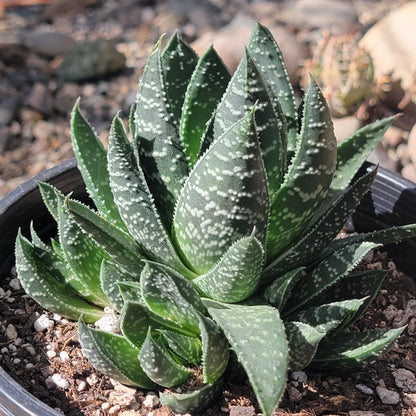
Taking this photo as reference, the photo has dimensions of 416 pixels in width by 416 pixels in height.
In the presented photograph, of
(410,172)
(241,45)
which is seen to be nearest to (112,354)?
(410,172)

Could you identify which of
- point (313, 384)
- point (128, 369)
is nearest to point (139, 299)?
point (128, 369)

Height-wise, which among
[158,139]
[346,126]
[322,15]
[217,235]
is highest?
[158,139]

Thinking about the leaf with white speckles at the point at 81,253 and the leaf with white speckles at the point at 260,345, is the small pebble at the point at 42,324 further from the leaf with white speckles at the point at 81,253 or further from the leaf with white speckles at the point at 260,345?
the leaf with white speckles at the point at 260,345

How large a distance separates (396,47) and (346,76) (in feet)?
1.22

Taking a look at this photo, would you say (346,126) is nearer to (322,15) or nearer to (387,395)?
(322,15)

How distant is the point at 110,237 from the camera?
1.13m

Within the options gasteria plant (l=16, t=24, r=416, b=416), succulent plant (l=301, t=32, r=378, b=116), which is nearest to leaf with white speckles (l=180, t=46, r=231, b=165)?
gasteria plant (l=16, t=24, r=416, b=416)

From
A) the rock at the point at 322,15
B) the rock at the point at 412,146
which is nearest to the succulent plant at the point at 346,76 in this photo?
the rock at the point at 412,146

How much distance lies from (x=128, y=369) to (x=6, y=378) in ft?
0.68

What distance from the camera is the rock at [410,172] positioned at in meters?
2.55

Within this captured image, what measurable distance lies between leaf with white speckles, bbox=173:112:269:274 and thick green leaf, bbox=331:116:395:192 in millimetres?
295

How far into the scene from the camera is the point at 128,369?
3.82 feet

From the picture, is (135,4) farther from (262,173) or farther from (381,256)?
(262,173)

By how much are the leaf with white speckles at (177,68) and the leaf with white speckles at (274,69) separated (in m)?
0.12
